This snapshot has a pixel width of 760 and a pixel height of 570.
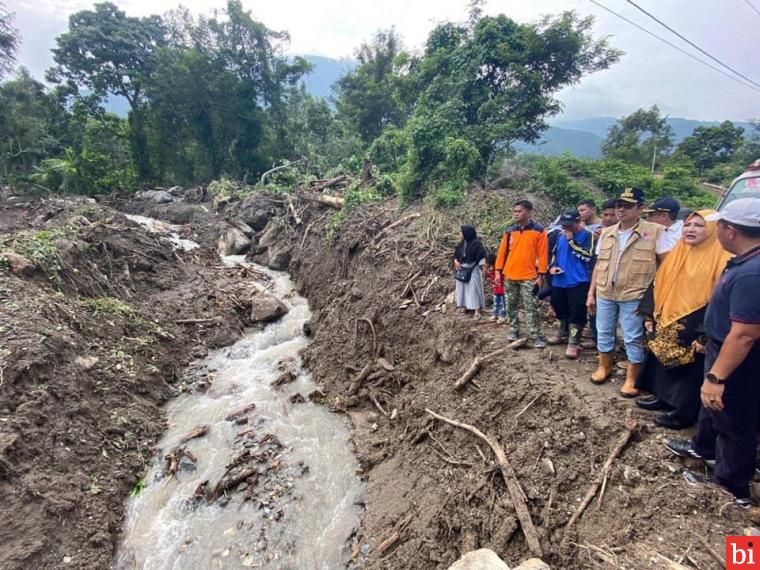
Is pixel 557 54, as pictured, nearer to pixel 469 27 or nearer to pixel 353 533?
pixel 469 27

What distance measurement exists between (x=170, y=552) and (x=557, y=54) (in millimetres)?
15896

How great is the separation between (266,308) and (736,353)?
998 cm

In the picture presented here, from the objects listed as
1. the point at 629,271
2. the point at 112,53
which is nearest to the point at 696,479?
the point at 629,271

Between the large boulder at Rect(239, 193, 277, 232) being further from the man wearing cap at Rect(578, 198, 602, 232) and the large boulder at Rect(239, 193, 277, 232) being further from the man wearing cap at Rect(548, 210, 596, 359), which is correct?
the man wearing cap at Rect(548, 210, 596, 359)

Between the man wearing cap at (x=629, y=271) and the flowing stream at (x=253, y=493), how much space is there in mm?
3808

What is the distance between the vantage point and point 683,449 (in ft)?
9.41

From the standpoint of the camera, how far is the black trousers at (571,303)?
15.0 ft

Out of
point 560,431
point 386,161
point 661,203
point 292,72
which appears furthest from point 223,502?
point 292,72

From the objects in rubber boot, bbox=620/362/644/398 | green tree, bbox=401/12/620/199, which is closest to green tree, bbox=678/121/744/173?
green tree, bbox=401/12/620/199

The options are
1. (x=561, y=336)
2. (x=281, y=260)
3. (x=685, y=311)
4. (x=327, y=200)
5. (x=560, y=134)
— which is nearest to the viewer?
(x=685, y=311)

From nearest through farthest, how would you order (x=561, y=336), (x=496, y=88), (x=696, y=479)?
1. (x=696, y=479)
2. (x=561, y=336)
3. (x=496, y=88)

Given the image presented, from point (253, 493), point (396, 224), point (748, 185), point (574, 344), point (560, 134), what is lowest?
point (253, 493)

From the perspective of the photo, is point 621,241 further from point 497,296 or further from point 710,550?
point 710,550

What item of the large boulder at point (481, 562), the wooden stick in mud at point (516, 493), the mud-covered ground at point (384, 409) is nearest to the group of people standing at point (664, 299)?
the mud-covered ground at point (384, 409)
